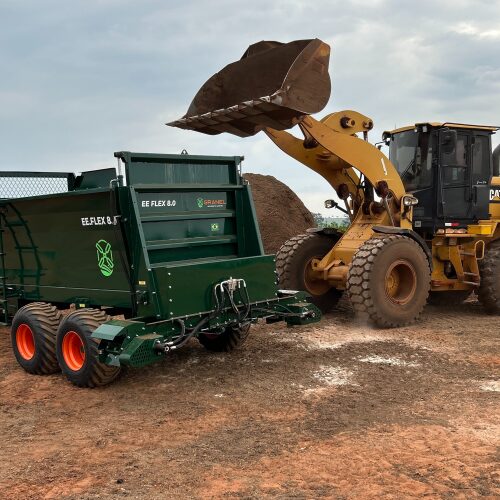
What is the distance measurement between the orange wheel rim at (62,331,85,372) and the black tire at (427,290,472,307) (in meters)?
7.10

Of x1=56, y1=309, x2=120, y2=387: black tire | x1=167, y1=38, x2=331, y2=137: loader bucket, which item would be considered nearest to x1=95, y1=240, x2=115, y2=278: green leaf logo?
x1=56, y1=309, x2=120, y2=387: black tire

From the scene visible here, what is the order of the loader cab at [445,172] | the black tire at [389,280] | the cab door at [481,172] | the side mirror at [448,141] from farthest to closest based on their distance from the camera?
the cab door at [481,172] → the loader cab at [445,172] → the side mirror at [448,141] → the black tire at [389,280]

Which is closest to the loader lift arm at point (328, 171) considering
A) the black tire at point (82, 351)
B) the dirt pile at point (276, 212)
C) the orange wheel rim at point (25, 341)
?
the black tire at point (82, 351)

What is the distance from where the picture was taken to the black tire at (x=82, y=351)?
5.63 m

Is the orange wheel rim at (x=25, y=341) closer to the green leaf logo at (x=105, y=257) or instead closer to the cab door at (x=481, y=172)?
the green leaf logo at (x=105, y=257)

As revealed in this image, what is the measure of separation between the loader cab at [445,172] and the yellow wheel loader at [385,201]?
0.6 inches

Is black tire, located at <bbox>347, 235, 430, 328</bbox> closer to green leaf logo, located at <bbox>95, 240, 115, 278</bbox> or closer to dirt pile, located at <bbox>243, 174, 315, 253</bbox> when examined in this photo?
green leaf logo, located at <bbox>95, 240, 115, 278</bbox>

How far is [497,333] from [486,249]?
2.24 m

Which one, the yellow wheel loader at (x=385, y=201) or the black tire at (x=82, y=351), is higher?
the yellow wheel loader at (x=385, y=201)

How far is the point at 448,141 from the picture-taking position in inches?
Result: 359

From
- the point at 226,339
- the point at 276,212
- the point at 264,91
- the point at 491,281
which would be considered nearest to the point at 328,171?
the point at 264,91

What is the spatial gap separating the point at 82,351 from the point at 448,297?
7348 mm

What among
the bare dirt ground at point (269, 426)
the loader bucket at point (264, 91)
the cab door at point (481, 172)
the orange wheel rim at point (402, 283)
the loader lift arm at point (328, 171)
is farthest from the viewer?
the cab door at point (481, 172)

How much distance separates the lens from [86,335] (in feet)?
18.5
